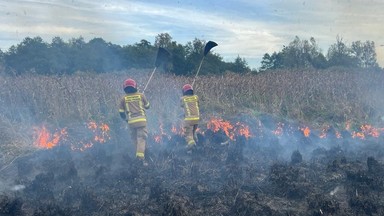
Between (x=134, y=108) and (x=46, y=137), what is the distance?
335cm

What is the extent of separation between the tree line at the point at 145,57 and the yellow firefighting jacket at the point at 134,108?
22722 mm

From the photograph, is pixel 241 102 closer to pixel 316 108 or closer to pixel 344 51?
pixel 316 108

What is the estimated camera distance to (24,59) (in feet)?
116

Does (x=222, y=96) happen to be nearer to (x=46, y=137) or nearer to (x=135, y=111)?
(x=135, y=111)

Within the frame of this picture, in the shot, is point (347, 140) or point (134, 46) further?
point (134, 46)

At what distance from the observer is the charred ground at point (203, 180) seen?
24.4 feet

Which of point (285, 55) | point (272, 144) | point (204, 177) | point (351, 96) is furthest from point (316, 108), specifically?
point (285, 55)

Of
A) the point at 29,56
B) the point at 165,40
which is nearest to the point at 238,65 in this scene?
the point at 165,40

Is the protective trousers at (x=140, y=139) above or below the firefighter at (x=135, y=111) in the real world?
below

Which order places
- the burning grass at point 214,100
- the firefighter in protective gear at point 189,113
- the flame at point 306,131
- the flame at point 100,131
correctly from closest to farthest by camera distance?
the firefighter in protective gear at point 189,113
the flame at point 100,131
the flame at point 306,131
the burning grass at point 214,100

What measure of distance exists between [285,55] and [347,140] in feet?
87.2

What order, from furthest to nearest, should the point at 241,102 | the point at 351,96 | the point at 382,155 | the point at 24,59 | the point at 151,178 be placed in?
the point at 24,59 < the point at 351,96 < the point at 241,102 < the point at 382,155 < the point at 151,178

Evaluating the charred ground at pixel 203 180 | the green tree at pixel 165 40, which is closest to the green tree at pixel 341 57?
the green tree at pixel 165 40

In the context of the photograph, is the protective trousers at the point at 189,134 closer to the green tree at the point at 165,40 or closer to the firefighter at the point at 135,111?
the firefighter at the point at 135,111
